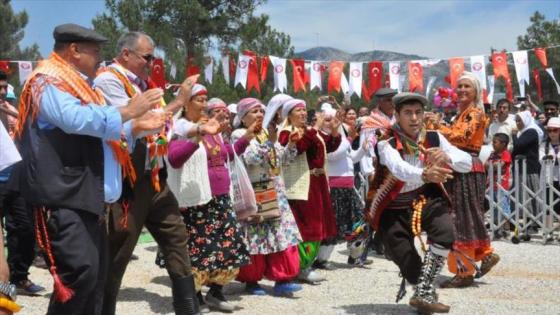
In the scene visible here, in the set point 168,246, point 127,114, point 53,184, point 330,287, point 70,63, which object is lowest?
point 330,287

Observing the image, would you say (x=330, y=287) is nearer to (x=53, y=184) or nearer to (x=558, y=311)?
(x=558, y=311)

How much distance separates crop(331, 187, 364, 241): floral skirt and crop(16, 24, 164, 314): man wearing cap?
4.50 meters

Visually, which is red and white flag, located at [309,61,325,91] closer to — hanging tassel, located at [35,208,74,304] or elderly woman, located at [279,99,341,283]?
elderly woman, located at [279,99,341,283]

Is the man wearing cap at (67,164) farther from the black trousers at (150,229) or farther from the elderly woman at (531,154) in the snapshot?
the elderly woman at (531,154)

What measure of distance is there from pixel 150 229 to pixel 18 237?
2.00m

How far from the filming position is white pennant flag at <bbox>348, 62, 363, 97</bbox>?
14.8 metres

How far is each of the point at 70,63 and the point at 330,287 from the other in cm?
377

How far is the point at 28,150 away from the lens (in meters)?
3.22

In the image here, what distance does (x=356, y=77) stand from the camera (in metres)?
14.9

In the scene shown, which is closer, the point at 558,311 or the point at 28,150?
the point at 28,150

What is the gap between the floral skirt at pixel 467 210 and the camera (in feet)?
21.0

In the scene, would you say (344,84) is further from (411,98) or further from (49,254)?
(49,254)

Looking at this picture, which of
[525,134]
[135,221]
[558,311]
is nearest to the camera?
[135,221]

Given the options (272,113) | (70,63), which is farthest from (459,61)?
(70,63)
